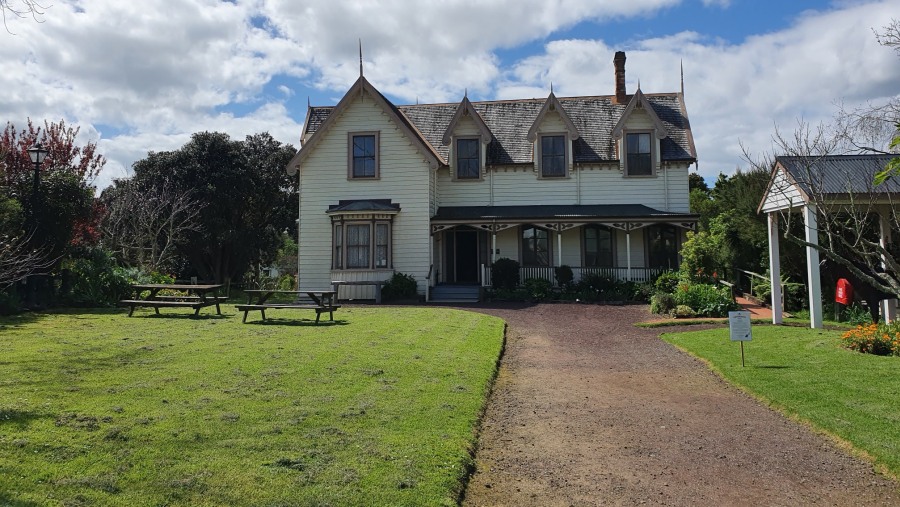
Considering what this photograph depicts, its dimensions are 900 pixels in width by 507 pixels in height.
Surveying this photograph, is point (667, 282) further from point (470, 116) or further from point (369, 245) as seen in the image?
point (369, 245)

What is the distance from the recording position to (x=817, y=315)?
47.6 feet

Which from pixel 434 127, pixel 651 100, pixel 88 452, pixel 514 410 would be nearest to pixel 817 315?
pixel 514 410

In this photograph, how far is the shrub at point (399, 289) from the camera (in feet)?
78.2

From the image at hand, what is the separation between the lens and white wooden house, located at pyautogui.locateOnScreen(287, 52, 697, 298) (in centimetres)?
2472

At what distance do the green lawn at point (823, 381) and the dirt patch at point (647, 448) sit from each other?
260mm

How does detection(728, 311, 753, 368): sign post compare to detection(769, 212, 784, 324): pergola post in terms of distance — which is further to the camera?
detection(769, 212, 784, 324): pergola post

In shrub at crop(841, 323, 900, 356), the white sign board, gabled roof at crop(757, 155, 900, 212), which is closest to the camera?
the white sign board

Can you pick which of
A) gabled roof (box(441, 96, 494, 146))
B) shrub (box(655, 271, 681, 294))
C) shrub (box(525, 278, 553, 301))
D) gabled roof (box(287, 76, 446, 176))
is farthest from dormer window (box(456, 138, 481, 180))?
shrub (box(655, 271, 681, 294))

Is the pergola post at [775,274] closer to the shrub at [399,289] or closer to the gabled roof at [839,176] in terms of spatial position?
the gabled roof at [839,176]

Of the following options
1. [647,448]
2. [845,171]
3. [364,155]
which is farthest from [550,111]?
[647,448]

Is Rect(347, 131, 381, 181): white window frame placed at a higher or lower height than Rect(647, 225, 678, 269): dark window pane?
higher

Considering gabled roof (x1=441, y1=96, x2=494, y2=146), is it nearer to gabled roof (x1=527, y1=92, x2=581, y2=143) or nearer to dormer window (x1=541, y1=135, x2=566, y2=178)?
gabled roof (x1=527, y1=92, x2=581, y2=143)

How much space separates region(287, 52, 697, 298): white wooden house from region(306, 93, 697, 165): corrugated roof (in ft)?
0.30

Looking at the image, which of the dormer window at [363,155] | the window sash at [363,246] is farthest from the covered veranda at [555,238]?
the dormer window at [363,155]
